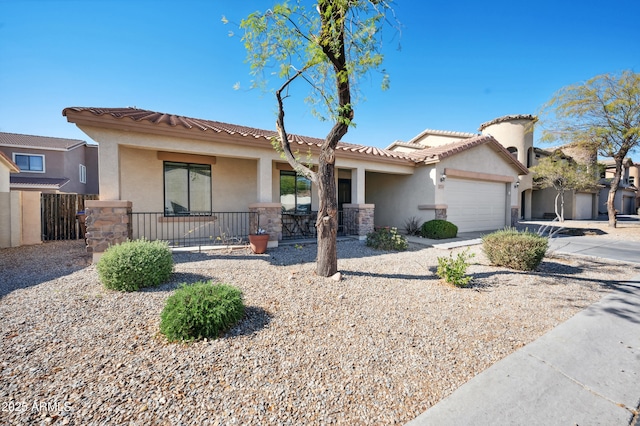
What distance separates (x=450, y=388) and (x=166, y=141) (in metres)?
7.93

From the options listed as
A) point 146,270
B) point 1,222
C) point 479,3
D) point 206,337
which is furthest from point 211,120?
point 206,337

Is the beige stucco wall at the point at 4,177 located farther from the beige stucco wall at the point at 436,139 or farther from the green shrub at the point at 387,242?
the beige stucco wall at the point at 436,139

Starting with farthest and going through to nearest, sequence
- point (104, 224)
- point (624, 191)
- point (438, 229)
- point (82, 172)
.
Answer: point (624, 191) < point (82, 172) < point (438, 229) < point (104, 224)

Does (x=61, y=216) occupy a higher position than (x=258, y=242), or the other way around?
(x=61, y=216)

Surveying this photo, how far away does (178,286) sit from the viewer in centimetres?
473

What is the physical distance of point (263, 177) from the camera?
855 centimetres

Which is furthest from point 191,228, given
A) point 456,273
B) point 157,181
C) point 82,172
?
point 82,172

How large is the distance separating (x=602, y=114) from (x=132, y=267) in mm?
20754

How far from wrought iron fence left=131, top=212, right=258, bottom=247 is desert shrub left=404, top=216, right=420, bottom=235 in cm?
709

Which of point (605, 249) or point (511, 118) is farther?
point (511, 118)

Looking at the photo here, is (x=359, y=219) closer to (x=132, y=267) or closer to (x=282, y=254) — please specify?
(x=282, y=254)

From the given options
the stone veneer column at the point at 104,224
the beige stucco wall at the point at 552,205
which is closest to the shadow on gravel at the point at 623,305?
the stone veneer column at the point at 104,224

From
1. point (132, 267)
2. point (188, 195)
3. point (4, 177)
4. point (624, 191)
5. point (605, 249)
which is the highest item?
point (624, 191)

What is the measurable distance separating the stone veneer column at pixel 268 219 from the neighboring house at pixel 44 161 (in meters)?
20.1
